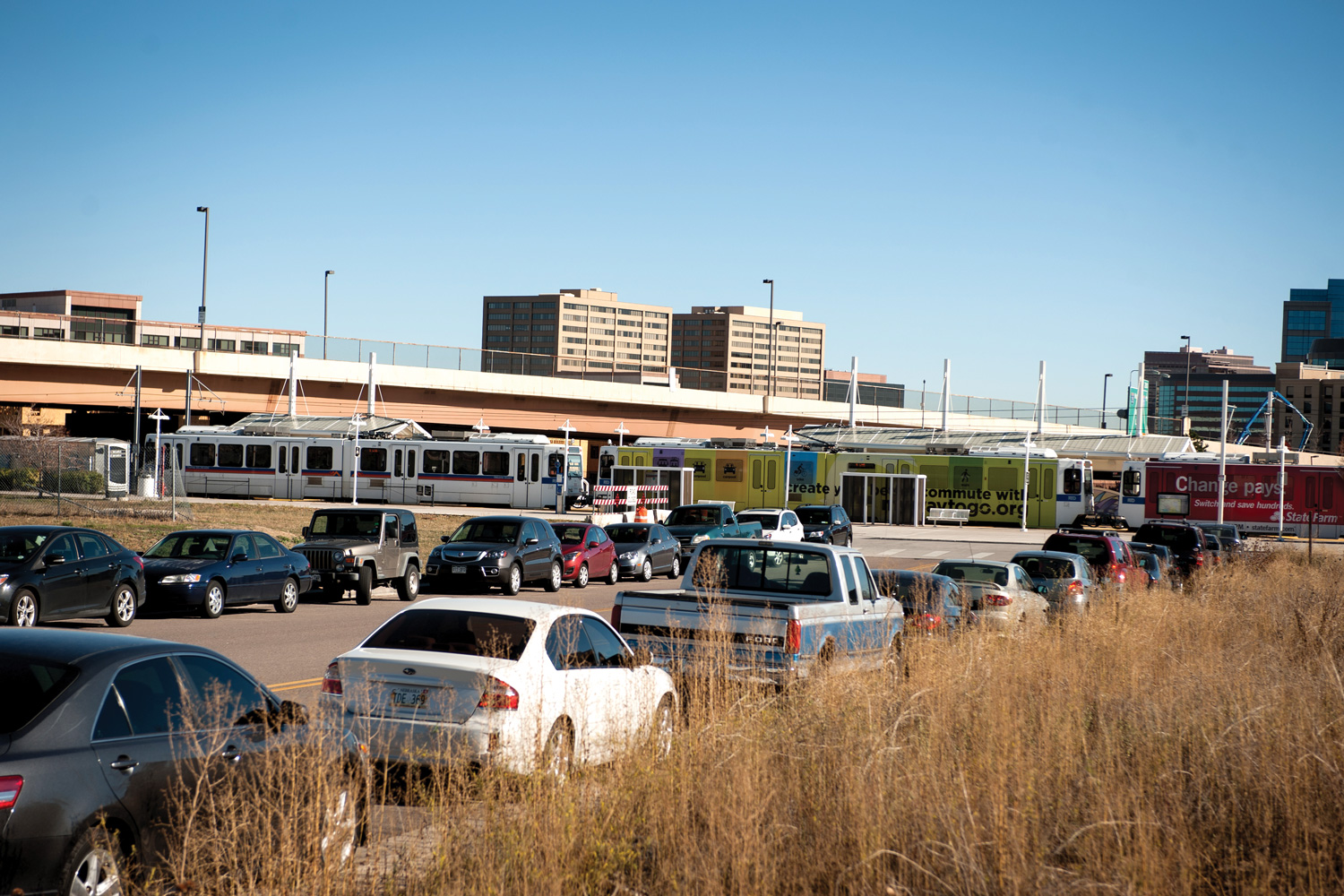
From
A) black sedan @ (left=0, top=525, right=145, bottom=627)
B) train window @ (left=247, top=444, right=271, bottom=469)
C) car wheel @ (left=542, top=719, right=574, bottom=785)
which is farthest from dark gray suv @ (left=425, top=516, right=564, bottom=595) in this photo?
train window @ (left=247, top=444, right=271, bottom=469)

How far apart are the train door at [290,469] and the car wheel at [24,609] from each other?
39.6 m

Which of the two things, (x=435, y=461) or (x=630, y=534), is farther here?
(x=435, y=461)

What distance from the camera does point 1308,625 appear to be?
1420cm

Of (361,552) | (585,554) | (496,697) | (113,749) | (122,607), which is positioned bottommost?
(122,607)

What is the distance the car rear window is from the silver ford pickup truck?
4.63 meters

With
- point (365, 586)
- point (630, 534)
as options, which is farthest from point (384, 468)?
point (365, 586)

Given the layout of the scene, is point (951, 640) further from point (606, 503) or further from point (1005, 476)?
point (1005, 476)

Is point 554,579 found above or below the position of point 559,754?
below

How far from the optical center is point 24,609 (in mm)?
15148

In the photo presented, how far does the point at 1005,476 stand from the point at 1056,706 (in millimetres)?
46870

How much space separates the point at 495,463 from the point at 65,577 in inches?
1408

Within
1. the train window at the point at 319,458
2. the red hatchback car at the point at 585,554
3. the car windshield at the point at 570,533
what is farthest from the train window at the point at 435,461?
the car windshield at the point at 570,533

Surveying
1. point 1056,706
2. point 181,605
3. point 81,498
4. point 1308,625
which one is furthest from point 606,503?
point 1056,706

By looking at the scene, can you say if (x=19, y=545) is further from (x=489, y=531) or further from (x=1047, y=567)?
(x=1047, y=567)
